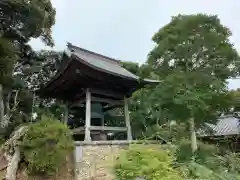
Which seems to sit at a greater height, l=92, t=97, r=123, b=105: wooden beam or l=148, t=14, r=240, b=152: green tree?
l=148, t=14, r=240, b=152: green tree

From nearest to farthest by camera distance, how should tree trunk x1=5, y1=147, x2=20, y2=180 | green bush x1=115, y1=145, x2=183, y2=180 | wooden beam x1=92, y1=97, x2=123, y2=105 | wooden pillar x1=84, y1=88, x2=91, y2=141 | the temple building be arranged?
1. tree trunk x1=5, y1=147, x2=20, y2=180
2. green bush x1=115, y1=145, x2=183, y2=180
3. wooden pillar x1=84, y1=88, x2=91, y2=141
4. the temple building
5. wooden beam x1=92, y1=97, x2=123, y2=105

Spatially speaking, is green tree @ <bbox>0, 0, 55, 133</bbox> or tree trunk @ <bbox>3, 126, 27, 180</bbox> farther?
green tree @ <bbox>0, 0, 55, 133</bbox>

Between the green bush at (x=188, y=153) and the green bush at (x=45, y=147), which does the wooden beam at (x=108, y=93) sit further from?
the green bush at (x=188, y=153)

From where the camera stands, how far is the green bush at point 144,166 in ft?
23.5

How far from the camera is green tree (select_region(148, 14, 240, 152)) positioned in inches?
400

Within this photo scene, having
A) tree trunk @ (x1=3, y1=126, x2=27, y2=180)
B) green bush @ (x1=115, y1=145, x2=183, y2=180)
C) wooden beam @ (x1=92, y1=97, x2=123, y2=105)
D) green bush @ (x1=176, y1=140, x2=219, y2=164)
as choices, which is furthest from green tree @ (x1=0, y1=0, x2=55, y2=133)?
green bush @ (x1=176, y1=140, x2=219, y2=164)

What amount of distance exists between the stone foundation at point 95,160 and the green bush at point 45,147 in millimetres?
717

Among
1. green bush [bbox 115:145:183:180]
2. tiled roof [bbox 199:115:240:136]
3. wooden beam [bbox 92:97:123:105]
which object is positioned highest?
wooden beam [bbox 92:97:123:105]

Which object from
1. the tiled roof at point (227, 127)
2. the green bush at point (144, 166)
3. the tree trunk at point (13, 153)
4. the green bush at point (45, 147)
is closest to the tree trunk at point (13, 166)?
the tree trunk at point (13, 153)

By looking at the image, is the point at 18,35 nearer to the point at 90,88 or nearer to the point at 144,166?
the point at 90,88

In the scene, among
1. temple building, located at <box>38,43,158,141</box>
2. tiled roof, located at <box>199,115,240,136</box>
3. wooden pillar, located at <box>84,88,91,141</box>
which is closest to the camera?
wooden pillar, located at <box>84,88,91,141</box>

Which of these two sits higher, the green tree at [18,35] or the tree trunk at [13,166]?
the green tree at [18,35]

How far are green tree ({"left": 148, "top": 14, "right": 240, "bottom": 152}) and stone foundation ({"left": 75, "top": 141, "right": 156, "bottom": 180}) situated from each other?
3.10 metres

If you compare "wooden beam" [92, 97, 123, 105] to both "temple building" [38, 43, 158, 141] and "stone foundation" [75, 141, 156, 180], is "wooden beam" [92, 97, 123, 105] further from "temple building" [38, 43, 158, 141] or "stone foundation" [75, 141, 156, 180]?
"stone foundation" [75, 141, 156, 180]
